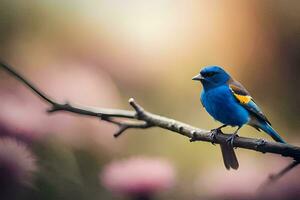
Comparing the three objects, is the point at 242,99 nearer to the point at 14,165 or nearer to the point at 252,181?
the point at 252,181

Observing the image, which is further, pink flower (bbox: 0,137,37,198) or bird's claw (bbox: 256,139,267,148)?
pink flower (bbox: 0,137,37,198)

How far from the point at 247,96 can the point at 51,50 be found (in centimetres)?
34

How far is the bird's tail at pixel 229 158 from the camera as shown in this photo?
117 cm

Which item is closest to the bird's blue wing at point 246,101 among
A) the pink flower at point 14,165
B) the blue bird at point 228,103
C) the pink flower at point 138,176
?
the blue bird at point 228,103

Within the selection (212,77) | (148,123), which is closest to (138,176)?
(148,123)

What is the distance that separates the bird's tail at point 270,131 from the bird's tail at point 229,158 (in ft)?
0.20

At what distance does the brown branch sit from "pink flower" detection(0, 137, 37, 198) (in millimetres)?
82

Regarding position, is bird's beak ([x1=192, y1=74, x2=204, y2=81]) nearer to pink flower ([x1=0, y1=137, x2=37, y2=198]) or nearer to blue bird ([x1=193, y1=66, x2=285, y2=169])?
blue bird ([x1=193, y1=66, x2=285, y2=169])

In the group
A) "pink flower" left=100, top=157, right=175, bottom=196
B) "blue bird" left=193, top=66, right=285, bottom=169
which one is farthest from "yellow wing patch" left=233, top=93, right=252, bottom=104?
"pink flower" left=100, top=157, right=175, bottom=196

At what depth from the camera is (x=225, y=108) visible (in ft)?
3.70

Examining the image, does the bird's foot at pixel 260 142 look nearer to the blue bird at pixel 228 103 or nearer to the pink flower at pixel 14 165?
the blue bird at pixel 228 103

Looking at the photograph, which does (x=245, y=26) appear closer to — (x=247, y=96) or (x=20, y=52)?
(x=247, y=96)

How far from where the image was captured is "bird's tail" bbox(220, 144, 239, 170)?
3.82 feet

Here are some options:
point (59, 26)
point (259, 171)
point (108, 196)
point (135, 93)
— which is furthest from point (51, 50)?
point (259, 171)
